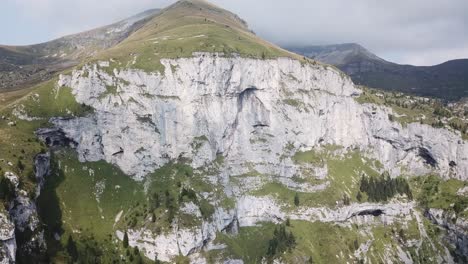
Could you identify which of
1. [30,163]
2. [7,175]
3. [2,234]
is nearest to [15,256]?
[2,234]

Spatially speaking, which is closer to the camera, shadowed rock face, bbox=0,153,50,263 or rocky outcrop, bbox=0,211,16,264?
rocky outcrop, bbox=0,211,16,264

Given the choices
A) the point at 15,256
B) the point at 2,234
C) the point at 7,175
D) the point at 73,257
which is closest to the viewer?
the point at 2,234

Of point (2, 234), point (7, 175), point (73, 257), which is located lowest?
point (73, 257)

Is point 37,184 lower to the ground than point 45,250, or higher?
higher

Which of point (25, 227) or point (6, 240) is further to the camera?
point (25, 227)

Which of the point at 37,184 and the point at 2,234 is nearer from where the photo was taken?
the point at 2,234

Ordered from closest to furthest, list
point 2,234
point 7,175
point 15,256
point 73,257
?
point 2,234, point 15,256, point 7,175, point 73,257

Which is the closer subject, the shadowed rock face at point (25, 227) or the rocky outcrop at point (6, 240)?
the rocky outcrop at point (6, 240)

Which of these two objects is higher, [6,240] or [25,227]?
[6,240]

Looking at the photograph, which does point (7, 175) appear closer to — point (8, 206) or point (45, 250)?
point (8, 206)
